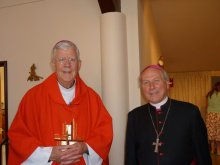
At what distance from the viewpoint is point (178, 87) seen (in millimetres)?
12203

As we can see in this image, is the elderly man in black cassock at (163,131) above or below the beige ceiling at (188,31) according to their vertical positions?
below

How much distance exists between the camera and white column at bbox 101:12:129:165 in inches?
120

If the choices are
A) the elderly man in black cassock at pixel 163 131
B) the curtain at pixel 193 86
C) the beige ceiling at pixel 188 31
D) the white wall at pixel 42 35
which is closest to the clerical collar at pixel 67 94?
the elderly man in black cassock at pixel 163 131

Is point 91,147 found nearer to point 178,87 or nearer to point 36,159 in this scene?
point 36,159

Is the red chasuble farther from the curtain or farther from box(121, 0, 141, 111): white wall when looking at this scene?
the curtain

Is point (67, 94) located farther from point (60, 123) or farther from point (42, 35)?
point (42, 35)

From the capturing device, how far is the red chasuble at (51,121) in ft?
6.67

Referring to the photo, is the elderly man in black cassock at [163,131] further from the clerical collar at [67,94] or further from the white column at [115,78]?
the white column at [115,78]

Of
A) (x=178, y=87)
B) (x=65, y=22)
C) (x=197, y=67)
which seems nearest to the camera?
(x=65, y=22)

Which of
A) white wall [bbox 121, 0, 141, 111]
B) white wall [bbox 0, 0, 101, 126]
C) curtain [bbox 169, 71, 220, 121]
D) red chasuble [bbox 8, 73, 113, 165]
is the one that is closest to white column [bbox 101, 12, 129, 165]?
white wall [bbox 121, 0, 141, 111]

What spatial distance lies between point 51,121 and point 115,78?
1169 mm

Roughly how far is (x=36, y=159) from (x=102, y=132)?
2.08ft

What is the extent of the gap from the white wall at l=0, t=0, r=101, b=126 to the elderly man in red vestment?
1149 millimetres

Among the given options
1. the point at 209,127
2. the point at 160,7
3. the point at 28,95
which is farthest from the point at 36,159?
the point at 209,127
